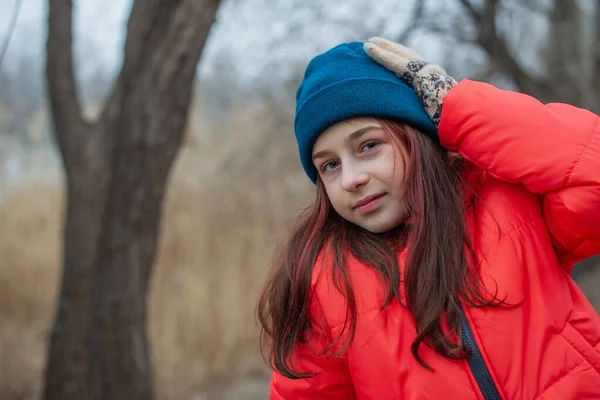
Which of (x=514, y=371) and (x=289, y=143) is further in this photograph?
(x=289, y=143)

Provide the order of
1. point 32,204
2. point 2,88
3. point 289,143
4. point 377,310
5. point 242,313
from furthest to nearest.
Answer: point 2,88 < point 289,143 < point 32,204 < point 242,313 < point 377,310

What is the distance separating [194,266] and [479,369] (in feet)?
15.3

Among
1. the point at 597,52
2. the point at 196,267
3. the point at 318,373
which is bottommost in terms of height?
the point at 196,267

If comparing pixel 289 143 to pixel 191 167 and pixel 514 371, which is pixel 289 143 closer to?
pixel 191 167

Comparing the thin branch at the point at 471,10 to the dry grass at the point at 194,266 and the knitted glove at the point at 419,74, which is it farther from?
the knitted glove at the point at 419,74

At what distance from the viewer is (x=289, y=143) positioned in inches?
271

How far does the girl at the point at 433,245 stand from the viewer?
1399 mm

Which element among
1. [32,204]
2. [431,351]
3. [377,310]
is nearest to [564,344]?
[431,351]

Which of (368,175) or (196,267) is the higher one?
(368,175)

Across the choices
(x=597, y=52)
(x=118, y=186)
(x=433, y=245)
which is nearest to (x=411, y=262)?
(x=433, y=245)

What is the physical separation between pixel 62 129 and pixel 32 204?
3.09 metres

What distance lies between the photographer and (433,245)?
1.50 metres

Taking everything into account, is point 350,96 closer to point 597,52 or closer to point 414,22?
point 414,22

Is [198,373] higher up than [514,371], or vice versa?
[514,371]
